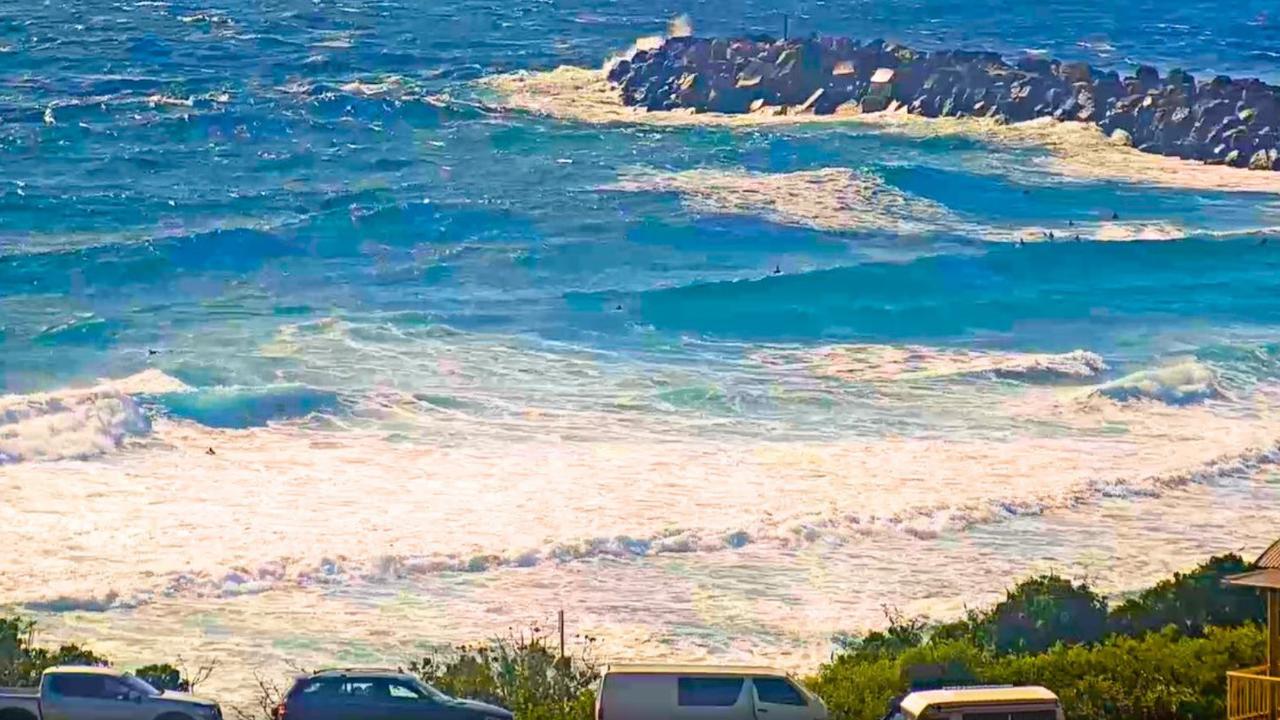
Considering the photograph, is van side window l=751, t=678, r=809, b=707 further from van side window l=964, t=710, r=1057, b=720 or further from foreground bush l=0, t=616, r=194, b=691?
foreground bush l=0, t=616, r=194, b=691

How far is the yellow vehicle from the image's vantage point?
1623 centimetres

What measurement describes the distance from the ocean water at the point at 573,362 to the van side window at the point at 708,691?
17.2 ft

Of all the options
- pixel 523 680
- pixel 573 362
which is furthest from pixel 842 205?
pixel 523 680

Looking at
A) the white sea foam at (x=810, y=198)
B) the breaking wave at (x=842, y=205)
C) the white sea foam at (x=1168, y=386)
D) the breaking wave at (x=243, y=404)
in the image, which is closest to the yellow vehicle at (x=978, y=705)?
the breaking wave at (x=243, y=404)

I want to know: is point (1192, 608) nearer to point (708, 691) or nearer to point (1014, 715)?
point (1014, 715)

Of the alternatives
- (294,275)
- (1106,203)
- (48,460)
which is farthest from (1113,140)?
(48,460)

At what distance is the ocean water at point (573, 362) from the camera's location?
83.3 ft

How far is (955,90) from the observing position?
7231 cm

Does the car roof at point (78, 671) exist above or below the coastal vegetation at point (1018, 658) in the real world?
above

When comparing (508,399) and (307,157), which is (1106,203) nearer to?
(307,157)

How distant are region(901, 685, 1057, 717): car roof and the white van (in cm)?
87

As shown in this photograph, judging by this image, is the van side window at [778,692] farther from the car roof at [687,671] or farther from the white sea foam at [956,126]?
the white sea foam at [956,126]

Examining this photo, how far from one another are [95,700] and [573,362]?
2279 centimetres

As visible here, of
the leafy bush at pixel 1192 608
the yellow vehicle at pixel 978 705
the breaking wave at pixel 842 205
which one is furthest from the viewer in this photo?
the breaking wave at pixel 842 205
